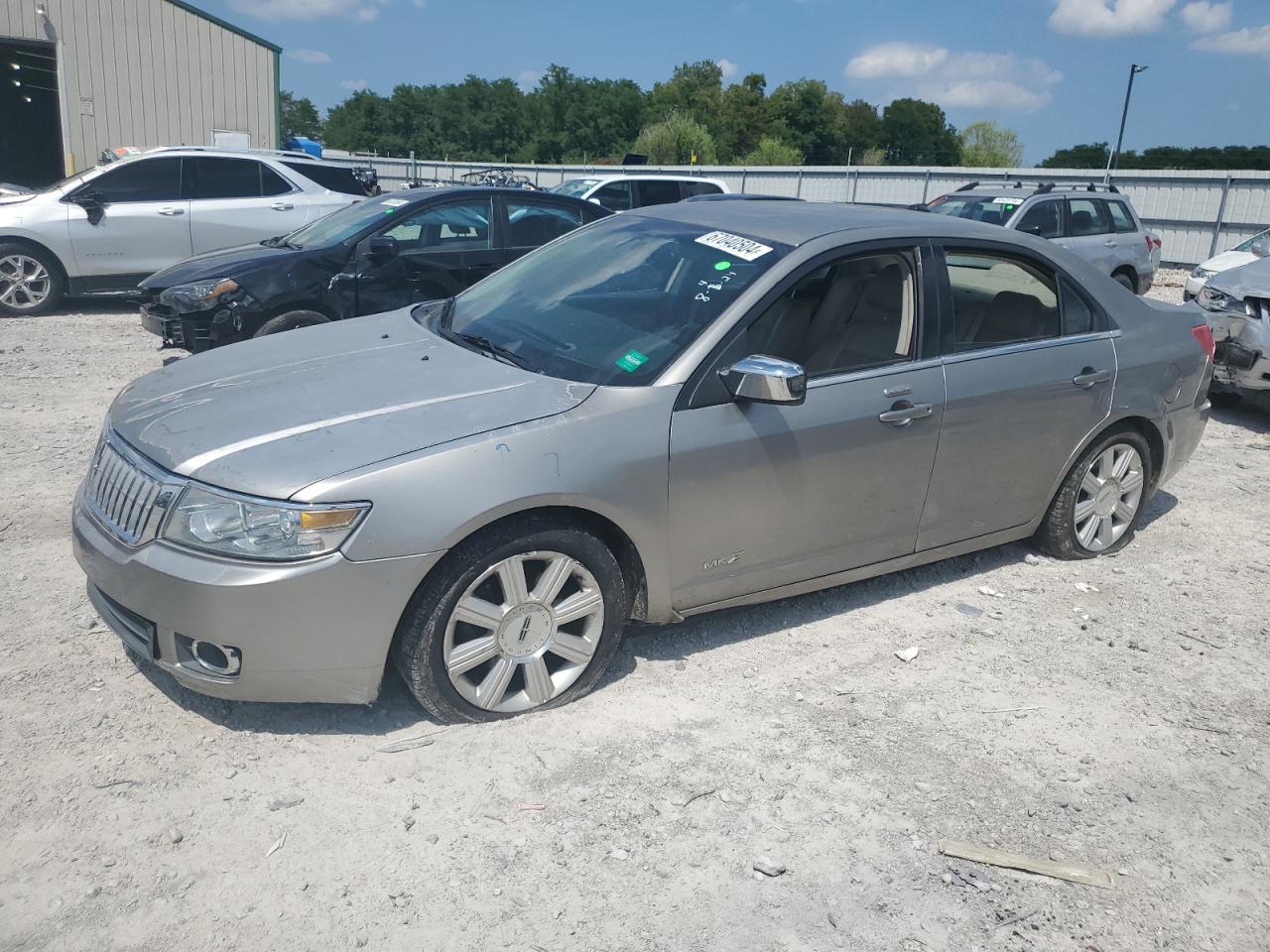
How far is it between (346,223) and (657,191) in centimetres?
A: 818

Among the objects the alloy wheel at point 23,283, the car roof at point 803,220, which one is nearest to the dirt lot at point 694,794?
the car roof at point 803,220

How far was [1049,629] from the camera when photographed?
15.0 feet

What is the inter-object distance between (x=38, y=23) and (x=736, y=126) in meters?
71.0

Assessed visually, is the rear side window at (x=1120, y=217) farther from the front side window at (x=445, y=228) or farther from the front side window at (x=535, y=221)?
the front side window at (x=445, y=228)

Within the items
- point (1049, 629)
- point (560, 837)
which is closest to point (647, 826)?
point (560, 837)

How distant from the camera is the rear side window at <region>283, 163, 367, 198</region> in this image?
11835 millimetres

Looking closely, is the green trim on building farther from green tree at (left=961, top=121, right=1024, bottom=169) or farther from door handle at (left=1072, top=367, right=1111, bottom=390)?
green tree at (left=961, top=121, right=1024, bottom=169)

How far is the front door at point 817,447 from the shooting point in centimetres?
374

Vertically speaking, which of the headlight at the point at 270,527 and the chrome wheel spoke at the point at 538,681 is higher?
the headlight at the point at 270,527

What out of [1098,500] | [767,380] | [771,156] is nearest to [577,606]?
[767,380]

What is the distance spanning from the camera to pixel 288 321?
771 cm

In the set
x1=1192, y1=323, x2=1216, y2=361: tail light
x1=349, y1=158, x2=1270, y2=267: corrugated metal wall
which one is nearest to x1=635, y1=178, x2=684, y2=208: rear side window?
x1=349, y1=158, x2=1270, y2=267: corrugated metal wall

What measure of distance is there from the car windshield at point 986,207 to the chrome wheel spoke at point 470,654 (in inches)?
445

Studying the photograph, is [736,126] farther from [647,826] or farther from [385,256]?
Result: [647,826]
